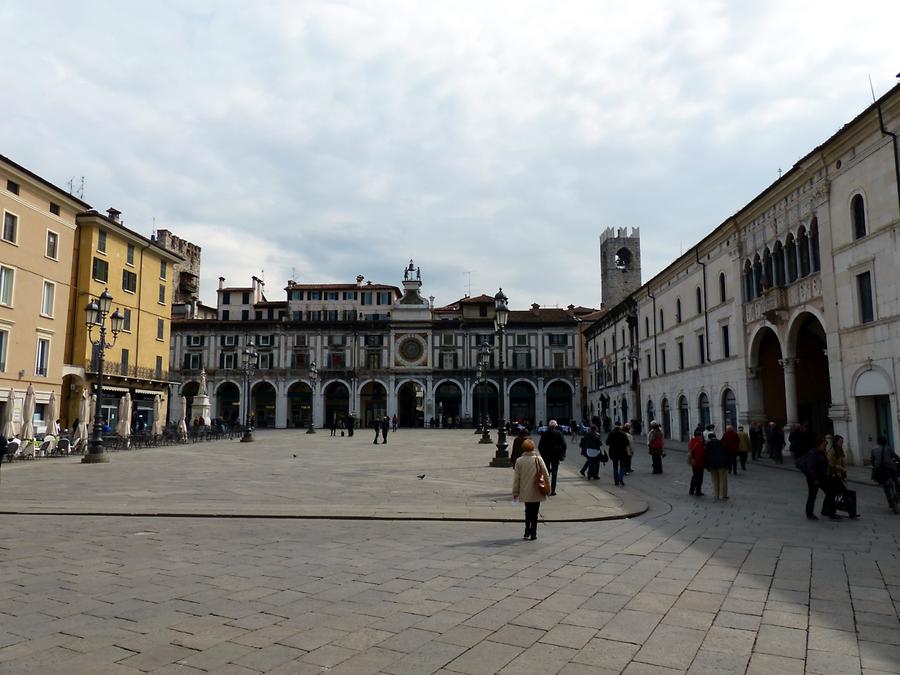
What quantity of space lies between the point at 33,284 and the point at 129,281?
925 cm

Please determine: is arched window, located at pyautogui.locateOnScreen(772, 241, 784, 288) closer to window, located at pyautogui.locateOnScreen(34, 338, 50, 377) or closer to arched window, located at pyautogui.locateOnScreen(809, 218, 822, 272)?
arched window, located at pyautogui.locateOnScreen(809, 218, 822, 272)

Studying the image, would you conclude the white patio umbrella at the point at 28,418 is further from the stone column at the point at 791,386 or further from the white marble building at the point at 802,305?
the stone column at the point at 791,386

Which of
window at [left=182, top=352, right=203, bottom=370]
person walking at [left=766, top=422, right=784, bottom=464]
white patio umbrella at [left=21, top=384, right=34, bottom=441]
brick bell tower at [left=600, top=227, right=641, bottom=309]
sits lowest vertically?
person walking at [left=766, top=422, right=784, bottom=464]

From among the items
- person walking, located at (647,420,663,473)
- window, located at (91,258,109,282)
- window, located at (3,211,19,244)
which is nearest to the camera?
person walking, located at (647,420,663,473)

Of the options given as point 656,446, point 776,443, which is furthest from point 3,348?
point 776,443

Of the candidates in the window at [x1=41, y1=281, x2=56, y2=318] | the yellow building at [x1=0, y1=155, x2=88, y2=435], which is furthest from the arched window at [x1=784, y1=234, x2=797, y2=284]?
the window at [x1=41, y1=281, x2=56, y2=318]

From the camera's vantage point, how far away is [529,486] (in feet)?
31.6

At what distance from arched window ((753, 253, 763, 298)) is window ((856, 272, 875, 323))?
7.44m

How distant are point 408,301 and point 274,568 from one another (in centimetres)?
6611

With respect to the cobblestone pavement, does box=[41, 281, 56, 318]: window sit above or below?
above

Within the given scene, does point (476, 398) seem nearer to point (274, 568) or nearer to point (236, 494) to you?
point (236, 494)

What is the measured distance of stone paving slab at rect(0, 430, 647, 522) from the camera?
1212 centimetres

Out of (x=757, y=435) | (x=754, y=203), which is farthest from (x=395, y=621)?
(x=754, y=203)

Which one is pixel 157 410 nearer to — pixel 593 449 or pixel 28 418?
pixel 28 418
